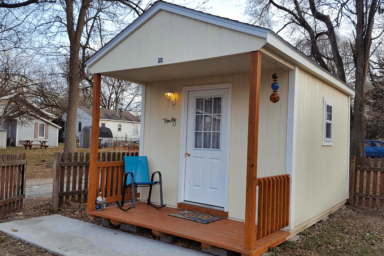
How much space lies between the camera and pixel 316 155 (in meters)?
5.19

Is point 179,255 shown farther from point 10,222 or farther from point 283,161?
point 10,222

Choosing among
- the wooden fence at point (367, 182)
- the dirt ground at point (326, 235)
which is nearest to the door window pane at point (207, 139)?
the dirt ground at point (326, 235)

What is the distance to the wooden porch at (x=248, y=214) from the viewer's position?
11.0 feet

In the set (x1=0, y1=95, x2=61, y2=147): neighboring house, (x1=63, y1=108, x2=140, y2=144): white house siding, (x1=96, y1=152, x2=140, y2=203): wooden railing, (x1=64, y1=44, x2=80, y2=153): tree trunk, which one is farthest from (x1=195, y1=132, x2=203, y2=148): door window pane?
(x1=63, y1=108, x2=140, y2=144): white house siding

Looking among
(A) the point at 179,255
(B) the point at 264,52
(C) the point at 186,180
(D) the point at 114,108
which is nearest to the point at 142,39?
(B) the point at 264,52

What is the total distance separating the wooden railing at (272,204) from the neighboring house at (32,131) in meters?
22.9

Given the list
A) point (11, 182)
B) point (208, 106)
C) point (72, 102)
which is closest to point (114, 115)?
point (72, 102)

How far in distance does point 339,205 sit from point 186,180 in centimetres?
347

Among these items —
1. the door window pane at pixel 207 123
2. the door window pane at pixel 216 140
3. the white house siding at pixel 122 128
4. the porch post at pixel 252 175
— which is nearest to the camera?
the porch post at pixel 252 175

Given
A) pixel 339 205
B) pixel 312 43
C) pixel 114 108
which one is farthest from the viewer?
pixel 114 108

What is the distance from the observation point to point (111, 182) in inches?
225

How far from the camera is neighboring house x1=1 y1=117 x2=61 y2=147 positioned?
24000 mm

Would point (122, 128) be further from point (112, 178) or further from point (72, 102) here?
point (112, 178)

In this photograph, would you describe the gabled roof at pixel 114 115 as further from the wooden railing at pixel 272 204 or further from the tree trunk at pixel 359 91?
the wooden railing at pixel 272 204
